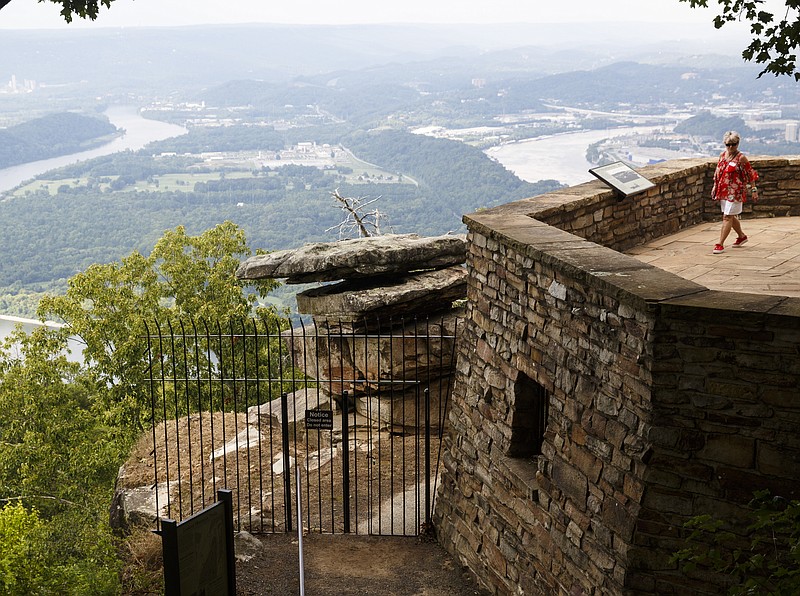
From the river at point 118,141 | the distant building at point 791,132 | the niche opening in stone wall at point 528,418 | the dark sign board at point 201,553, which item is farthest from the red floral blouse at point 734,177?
the river at point 118,141

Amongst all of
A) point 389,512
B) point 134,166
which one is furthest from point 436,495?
point 134,166

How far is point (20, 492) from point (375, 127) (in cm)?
9859

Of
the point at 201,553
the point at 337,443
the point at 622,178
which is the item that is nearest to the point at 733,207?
the point at 622,178

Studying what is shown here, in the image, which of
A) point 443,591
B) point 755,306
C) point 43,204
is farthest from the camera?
point 43,204

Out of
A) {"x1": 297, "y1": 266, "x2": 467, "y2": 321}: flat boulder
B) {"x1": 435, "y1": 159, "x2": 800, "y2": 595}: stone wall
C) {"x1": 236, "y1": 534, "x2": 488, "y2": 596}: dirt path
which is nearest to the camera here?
{"x1": 435, "y1": 159, "x2": 800, "y2": 595}: stone wall

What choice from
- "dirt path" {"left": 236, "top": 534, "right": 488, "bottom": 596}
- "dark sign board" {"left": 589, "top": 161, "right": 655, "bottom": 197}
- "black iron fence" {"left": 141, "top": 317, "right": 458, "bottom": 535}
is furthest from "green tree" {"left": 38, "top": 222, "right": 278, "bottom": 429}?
"dark sign board" {"left": 589, "top": 161, "right": 655, "bottom": 197}

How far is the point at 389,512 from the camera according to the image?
9.46 metres

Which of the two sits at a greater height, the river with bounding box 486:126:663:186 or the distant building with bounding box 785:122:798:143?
the distant building with bounding box 785:122:798:143

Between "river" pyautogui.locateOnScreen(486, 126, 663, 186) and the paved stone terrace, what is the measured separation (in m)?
69.6

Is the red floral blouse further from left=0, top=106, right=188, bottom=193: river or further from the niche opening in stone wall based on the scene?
left=0, top=106, right=188, bottom=193: river

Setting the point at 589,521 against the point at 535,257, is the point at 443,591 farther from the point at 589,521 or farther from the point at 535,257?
the point at 535,257

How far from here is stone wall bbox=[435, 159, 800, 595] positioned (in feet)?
15.8

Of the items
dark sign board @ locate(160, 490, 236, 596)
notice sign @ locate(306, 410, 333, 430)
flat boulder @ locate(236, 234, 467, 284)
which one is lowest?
notice sign @ locate(306, 410, 333, 430)

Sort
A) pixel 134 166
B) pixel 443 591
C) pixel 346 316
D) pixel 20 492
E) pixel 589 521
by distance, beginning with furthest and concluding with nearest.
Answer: pixel 134 166 → pixel 20 492 → pixel 346 316 → pixel 443 591 → pixel 589 521
